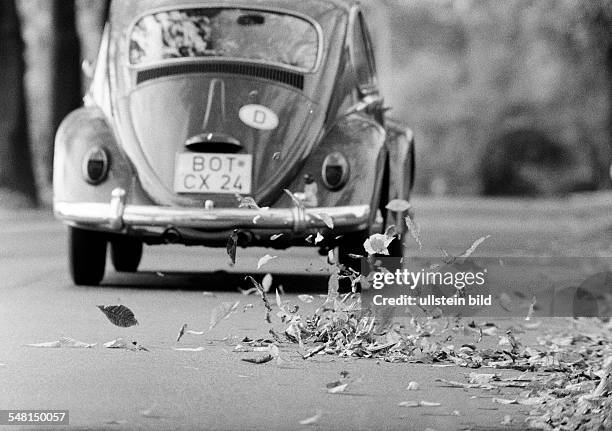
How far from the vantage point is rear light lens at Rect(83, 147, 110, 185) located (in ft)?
30.7

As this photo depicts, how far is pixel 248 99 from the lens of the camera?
9.37 metres

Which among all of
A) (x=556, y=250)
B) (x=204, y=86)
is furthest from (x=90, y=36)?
(x=204, y=86)

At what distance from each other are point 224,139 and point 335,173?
0.64 meters

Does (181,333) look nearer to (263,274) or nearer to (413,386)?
(413,386)

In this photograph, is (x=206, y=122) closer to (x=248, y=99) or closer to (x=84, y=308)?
(x=248, y=99)

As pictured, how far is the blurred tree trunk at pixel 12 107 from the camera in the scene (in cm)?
2372

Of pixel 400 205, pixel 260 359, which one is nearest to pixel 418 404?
pixel 260 359

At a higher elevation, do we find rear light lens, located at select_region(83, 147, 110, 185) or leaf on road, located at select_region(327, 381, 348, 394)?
rear light lens, located at select_region(83, 147, 110, 185)

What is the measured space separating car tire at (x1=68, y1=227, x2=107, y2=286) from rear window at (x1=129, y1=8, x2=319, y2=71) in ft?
3.43

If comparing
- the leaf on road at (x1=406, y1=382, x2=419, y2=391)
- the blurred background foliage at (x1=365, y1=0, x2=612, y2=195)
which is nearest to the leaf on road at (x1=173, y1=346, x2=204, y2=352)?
the leaf on road at (x1=406, y1=382, x2=419, y2=391)

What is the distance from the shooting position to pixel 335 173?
9.26 metres

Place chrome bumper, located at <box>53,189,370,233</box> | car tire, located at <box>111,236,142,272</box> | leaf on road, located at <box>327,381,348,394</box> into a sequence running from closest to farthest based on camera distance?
1. leaf on road, located at <box>327,381,348,394</box>
2. chrome bumper, located at <box>53,189,370,233</box>
3. car tire, located at <box>111,236,142,272</box>

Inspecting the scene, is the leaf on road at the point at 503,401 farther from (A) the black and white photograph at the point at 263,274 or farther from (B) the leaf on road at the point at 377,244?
(B) the leaf on road at the point at 377,244

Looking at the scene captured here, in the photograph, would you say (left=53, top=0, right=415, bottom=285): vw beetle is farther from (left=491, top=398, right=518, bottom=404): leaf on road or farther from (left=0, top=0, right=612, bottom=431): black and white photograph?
(left=491, top=398, right=518, bottom=404): leaf on road
